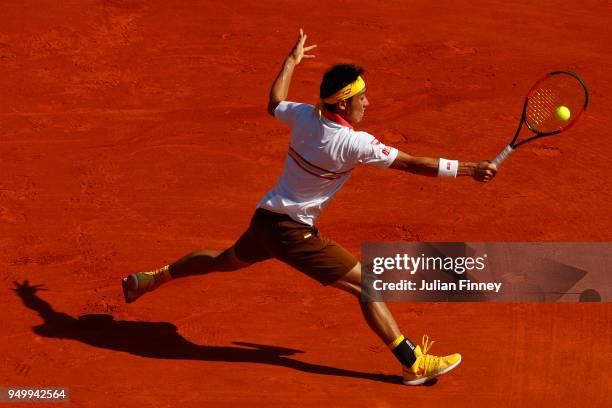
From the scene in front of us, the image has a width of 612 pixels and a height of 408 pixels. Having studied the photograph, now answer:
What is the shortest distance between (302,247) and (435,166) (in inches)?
41.9

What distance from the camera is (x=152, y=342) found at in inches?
307

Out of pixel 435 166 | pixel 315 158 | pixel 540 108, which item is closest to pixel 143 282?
pixel 315 158

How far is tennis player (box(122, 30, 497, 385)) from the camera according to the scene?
22.2 feet

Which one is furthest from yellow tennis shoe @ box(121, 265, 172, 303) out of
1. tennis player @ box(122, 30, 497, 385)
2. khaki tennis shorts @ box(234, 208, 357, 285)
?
khaki tennis shorts @ box(234, 208, 357, 285)

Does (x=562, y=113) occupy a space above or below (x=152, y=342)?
above

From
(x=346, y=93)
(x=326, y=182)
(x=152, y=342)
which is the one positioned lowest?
(x=152, y=342)

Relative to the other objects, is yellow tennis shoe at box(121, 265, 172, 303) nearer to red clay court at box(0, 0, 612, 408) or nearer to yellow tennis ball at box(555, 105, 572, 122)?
red clay court at box(0, 0, 612, 408)

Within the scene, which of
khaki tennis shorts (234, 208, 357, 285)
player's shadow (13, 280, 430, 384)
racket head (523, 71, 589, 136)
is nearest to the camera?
khaki tennis shorts (234, 208, 357, 285)

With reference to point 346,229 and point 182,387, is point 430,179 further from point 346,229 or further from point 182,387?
point 182,387

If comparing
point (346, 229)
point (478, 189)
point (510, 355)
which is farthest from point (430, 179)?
point (510, 355)

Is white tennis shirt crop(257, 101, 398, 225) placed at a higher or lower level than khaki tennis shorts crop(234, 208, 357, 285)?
higher

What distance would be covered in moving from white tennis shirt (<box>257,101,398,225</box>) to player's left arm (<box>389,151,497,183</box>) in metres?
0.07

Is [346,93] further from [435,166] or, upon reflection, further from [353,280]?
[353,280]

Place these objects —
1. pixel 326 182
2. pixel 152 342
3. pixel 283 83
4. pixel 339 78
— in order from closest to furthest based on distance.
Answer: pixel 339 78 < pixel 326 182 < pixel 283 83 < pixel 152 342
